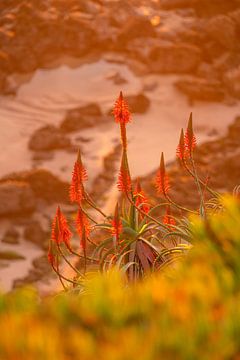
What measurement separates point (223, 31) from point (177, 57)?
1887mm

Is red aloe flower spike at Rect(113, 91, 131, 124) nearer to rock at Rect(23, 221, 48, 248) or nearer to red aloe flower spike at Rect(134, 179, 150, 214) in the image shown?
red aloe flower spike at Rect(134, 179, 150, 214)

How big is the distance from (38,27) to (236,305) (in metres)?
21.2

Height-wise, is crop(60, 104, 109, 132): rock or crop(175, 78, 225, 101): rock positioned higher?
crop(175, 78, 225, 101): rock

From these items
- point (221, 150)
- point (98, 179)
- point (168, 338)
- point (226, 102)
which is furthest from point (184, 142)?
point (226, 102)

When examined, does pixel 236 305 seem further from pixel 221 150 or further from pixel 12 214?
pixel 221 150

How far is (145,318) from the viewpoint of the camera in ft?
3.66

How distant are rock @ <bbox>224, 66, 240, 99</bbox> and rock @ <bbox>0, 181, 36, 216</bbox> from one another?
8.22m

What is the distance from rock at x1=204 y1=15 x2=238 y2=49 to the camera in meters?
21.6

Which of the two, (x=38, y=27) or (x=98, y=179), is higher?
(x=38, y=27)

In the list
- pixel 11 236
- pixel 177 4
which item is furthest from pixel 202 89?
pixel 11 236

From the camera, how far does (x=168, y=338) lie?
102 cm

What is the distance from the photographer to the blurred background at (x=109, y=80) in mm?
17344

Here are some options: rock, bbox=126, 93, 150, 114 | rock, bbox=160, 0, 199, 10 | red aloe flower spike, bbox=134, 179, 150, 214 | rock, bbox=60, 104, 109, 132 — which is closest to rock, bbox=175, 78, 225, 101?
rock, bbox=126, 93, 150, 114

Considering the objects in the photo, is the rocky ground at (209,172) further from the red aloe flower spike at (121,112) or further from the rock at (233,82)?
the red aloe flower spike at (121,112)
